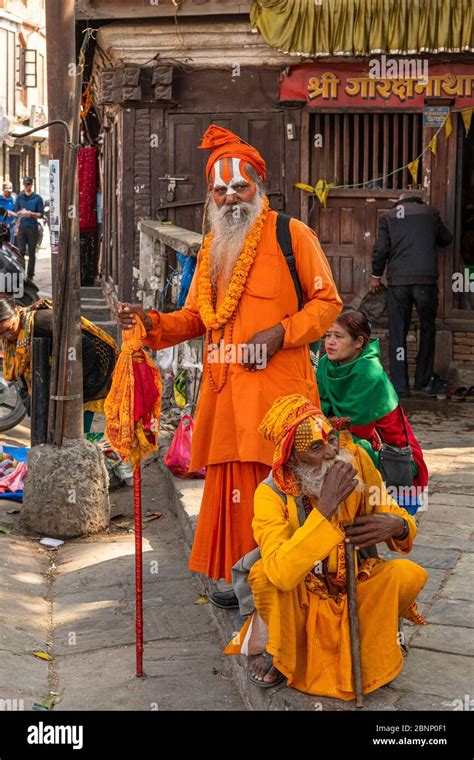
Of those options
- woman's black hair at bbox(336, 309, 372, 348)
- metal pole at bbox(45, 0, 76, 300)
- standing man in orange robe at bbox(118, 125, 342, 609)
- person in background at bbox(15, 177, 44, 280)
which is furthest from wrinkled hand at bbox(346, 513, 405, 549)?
person in background at bbox(15, 177, 44, 280)

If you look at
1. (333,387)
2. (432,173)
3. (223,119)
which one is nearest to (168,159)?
(223,119)

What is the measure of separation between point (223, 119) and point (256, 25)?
105 cm

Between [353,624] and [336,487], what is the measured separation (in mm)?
524

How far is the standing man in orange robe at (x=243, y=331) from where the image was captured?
500 cm

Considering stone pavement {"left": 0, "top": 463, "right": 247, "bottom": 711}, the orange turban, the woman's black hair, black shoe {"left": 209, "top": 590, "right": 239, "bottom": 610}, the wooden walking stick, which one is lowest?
stone pavement {"left": 0, "top": 463, "right": 247, "bottom": 711}

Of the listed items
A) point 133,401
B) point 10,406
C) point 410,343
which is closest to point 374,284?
point 410,343

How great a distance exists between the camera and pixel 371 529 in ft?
13.6

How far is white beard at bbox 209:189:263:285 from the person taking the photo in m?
5.11

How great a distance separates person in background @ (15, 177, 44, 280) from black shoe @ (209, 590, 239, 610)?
17155 millimetres

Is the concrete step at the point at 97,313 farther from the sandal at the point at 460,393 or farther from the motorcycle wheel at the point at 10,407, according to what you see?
the sandal at the point at 460,393

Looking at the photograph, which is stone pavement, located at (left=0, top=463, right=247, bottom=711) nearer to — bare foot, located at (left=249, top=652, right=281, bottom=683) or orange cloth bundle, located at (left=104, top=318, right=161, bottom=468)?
bare foot, located at (left=249, top=652, right=281, bottom=683)

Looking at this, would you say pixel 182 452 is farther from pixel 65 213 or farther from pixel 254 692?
pixel 254 692

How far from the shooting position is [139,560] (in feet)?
16.3

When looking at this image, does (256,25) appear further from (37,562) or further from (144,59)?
(37,562)
